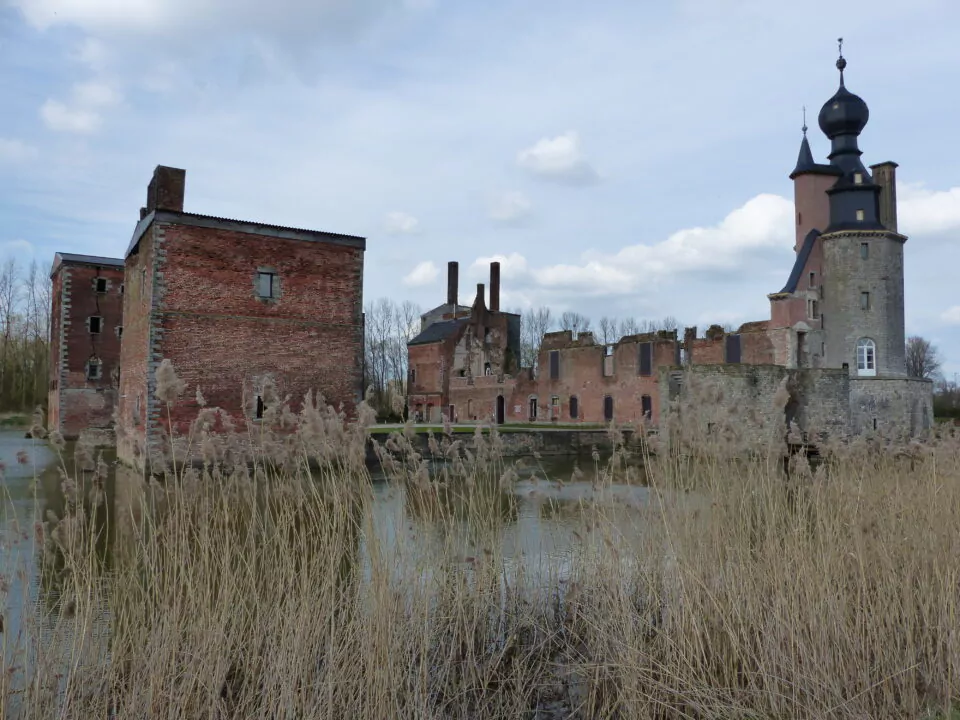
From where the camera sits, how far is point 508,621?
4340mm

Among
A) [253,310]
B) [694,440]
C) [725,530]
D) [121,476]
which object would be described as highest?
[253,310]

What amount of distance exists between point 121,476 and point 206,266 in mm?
4972

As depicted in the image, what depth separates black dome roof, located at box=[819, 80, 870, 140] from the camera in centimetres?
2997

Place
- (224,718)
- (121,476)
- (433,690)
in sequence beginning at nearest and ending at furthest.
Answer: (224,718) → (433,690) → (121,476)

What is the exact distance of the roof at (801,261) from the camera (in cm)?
2898

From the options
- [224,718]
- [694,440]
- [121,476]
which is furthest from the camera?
[121,476]

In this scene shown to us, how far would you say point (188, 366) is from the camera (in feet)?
51.6

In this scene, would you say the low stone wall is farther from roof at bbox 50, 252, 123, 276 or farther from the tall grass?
the tall grass

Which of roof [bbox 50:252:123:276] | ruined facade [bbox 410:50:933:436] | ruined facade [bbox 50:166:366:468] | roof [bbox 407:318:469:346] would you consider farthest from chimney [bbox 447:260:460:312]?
ruined facade [bbox 50:166:366:468]

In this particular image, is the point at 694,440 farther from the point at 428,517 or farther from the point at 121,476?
the point at 121,476

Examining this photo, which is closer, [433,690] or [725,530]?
[433,690]

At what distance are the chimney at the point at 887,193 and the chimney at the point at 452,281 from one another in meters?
24.2

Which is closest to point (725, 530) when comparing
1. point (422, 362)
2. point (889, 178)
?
point (889, 178)

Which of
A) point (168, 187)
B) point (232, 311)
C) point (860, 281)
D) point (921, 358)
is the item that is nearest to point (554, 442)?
point (232, 311)
